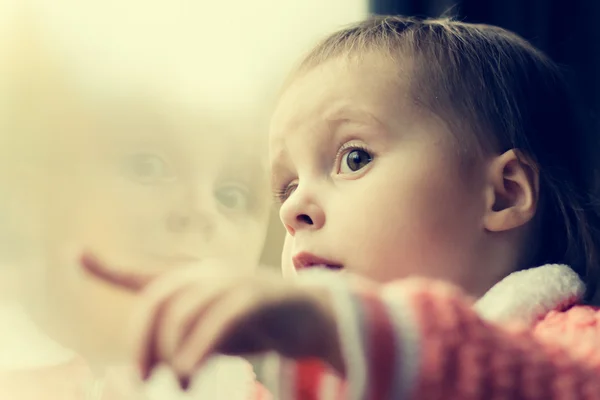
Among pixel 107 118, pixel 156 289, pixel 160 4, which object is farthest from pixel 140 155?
pixel 156 289

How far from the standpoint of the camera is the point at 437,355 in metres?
0.34

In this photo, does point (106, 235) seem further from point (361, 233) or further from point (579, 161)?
point (579, 161)

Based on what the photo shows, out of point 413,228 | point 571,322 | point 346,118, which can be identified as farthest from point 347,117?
point 571,322

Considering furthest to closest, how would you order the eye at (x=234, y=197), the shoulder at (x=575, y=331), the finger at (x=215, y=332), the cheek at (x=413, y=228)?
the eye at (x=234, y=197) < the cheek at (x=413, y=228) < the shoulder at (x=575, y=331) < the finger at (x=215, y=332)

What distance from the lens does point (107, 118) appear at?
606 mm

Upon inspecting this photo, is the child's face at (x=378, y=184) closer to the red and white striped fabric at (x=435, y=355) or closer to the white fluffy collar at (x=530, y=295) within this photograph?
the white fluffy collar at (x=530, y=295)

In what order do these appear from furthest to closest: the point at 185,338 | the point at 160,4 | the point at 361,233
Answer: the point at 160,4 < the point at 361,233 < the point at 185,338

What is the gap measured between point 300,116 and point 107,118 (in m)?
0.18

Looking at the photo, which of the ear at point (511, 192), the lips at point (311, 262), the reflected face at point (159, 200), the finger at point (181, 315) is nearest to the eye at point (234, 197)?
the reflected face at point (159, 200)

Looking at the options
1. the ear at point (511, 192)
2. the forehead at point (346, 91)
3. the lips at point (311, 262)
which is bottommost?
the lips at point (311, 262)

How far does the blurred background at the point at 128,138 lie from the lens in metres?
0.57

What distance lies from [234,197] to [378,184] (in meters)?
0.18

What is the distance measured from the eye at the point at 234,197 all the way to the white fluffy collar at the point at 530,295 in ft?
0.85

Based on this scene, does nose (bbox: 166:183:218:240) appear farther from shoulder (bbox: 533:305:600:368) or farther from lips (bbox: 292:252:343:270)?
shoulder (bbox: 533:305:600:368)
